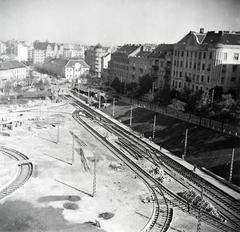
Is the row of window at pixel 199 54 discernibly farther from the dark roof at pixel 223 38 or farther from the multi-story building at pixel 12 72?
the multi-story building at pixel 12 72

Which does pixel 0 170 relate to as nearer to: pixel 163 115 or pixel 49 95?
pixel 163 115

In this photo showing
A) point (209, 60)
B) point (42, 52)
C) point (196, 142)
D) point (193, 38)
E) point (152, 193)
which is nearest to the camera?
point (152, 193)

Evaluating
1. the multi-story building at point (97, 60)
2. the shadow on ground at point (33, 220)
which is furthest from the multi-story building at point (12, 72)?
the shadow on ground at point (33, 220)

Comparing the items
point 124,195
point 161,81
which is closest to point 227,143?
point 124,195

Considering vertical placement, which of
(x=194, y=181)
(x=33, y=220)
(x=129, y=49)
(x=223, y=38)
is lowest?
(x=33, y=220)

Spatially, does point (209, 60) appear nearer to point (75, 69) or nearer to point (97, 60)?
point (75, 69)

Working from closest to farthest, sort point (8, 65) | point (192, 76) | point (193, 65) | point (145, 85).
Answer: point (193, 65)
point (192, 76)
point (145, 85)
point (8, 65)

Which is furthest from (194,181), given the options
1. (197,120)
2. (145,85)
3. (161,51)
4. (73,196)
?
(161,51)
